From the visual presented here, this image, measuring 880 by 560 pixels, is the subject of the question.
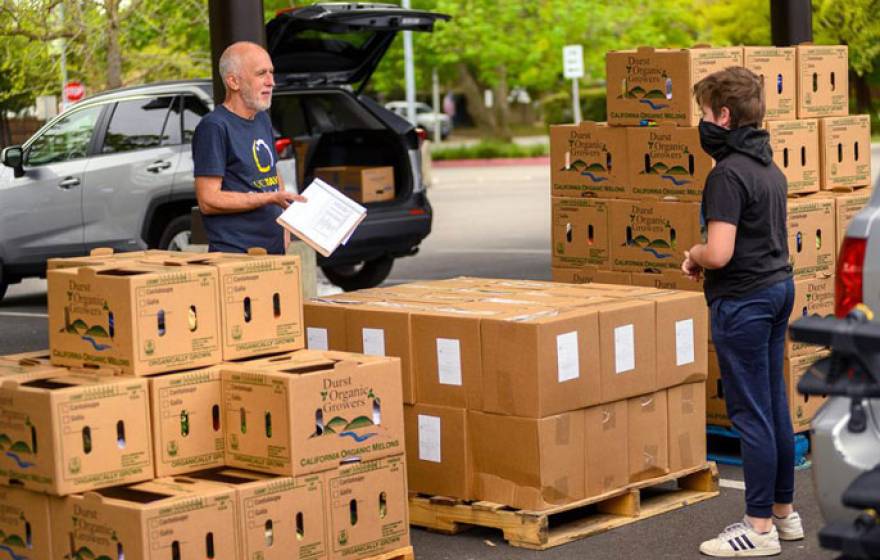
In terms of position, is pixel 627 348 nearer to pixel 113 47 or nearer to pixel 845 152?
pixel 845 152

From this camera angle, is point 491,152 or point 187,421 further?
point 491,152

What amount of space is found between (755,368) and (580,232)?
240 cm

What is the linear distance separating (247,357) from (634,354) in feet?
5.77

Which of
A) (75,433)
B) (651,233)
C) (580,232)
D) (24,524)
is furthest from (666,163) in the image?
(24,524)

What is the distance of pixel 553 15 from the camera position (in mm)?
42781

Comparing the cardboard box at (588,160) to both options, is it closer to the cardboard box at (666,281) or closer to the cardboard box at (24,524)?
the cardboard box at (666,281)

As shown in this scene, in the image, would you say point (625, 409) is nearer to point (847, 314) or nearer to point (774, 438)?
point (774, 438)

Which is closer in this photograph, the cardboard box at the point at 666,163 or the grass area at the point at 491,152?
the cardboard box at the point at 666,163

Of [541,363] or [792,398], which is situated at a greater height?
[541,363]

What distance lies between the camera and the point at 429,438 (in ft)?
22.5

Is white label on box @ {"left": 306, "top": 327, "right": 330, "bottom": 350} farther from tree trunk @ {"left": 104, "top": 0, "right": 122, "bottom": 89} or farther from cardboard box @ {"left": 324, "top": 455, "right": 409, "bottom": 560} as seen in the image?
tree trunk @ {"left": 104, "top": 0, "right": 122, "bottom": 89}

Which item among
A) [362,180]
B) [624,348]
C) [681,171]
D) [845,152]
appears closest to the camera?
[624,348]

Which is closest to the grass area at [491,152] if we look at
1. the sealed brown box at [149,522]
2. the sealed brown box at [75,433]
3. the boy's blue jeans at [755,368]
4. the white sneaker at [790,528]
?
the white sneaker at [790,528]

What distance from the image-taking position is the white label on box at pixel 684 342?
23.5 ft
